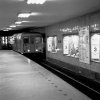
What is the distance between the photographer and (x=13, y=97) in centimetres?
241

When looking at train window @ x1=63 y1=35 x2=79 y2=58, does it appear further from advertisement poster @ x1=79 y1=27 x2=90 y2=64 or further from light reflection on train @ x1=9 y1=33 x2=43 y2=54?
light reflection on train @ x1=9 y1=33 x2=43 y2=54

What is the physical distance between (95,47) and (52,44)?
26.5 ft

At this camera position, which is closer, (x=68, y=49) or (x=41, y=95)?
(x=41, y=95)

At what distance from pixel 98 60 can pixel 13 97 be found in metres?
7.41

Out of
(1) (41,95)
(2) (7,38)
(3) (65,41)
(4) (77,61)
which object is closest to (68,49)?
(3) (65,41)

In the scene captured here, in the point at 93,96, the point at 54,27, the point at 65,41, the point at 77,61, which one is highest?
the point at 54,27

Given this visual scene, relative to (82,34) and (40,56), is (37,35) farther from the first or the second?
(82,34)

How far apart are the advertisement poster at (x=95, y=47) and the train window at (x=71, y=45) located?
2.07 metres

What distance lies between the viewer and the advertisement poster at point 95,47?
9.39 metres

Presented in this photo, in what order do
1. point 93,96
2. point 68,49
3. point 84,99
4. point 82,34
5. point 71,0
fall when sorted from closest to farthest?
point 84,99 → point 71,0 → point 93,96 → point 82,34 → point 68,49

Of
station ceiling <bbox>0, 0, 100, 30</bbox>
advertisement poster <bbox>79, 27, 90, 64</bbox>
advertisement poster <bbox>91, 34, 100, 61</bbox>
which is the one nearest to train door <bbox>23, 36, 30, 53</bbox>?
advertisement poster <bbox>79, 27, 90, 64</bbox>

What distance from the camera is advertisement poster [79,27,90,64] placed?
10.3 meters

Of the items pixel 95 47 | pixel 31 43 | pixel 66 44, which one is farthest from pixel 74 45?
pixel 31 43

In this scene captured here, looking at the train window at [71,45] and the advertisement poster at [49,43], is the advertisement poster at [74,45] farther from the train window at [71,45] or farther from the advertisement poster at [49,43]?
the advertisement poster at [49,43]
